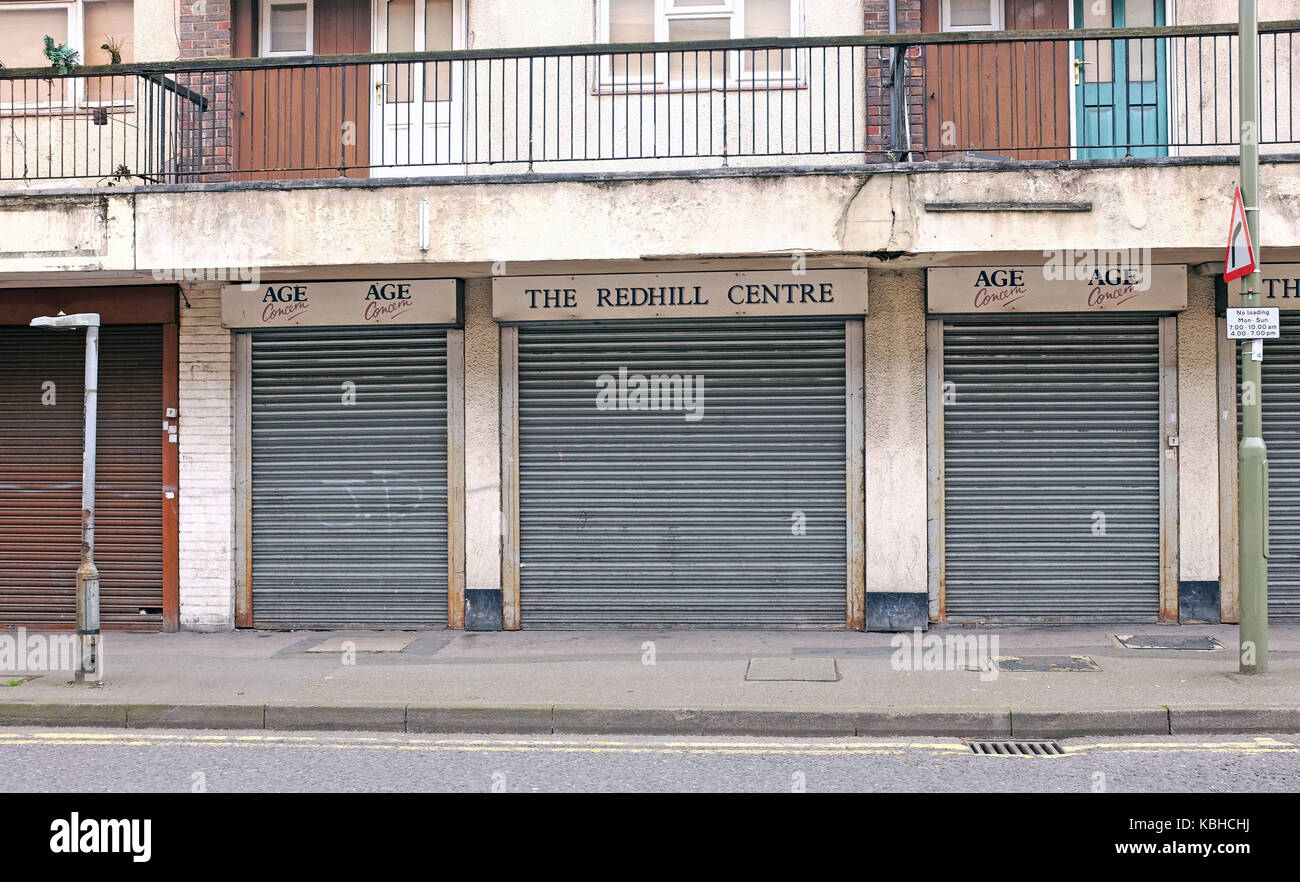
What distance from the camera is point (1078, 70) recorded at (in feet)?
34.8

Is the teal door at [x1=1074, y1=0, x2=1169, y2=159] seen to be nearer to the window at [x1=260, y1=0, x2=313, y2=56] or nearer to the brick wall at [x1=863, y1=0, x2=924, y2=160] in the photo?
the brick wall at [x1=863, y1=0, x2=924, y2=160]

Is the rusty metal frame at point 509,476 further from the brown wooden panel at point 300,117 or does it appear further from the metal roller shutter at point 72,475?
the metal roller shutter at point 72,475

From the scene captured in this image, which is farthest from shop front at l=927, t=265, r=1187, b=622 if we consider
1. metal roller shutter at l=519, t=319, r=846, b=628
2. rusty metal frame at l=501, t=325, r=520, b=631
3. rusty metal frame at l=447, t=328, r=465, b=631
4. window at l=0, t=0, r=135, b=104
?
window at l=0, t=0, r=135, b=104

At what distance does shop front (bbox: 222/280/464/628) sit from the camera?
10938 mm

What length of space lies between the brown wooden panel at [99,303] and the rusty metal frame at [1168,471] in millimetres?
9395

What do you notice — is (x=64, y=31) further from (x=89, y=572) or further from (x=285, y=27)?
(x=89, y=572)

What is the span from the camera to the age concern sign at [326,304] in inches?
427

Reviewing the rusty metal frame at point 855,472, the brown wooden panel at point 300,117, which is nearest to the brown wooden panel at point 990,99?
the rusty metal frame at point 855,472

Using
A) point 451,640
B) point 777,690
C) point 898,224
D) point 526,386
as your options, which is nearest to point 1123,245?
point 898,224

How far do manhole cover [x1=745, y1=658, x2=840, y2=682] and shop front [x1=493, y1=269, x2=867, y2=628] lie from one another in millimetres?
1509

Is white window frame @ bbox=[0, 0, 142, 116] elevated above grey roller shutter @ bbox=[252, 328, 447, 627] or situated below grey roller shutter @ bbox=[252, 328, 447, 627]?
above

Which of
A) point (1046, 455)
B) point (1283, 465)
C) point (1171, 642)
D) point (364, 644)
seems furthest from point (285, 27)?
point (1283, 465)

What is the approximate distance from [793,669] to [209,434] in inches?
241

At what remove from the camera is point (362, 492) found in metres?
11.1
